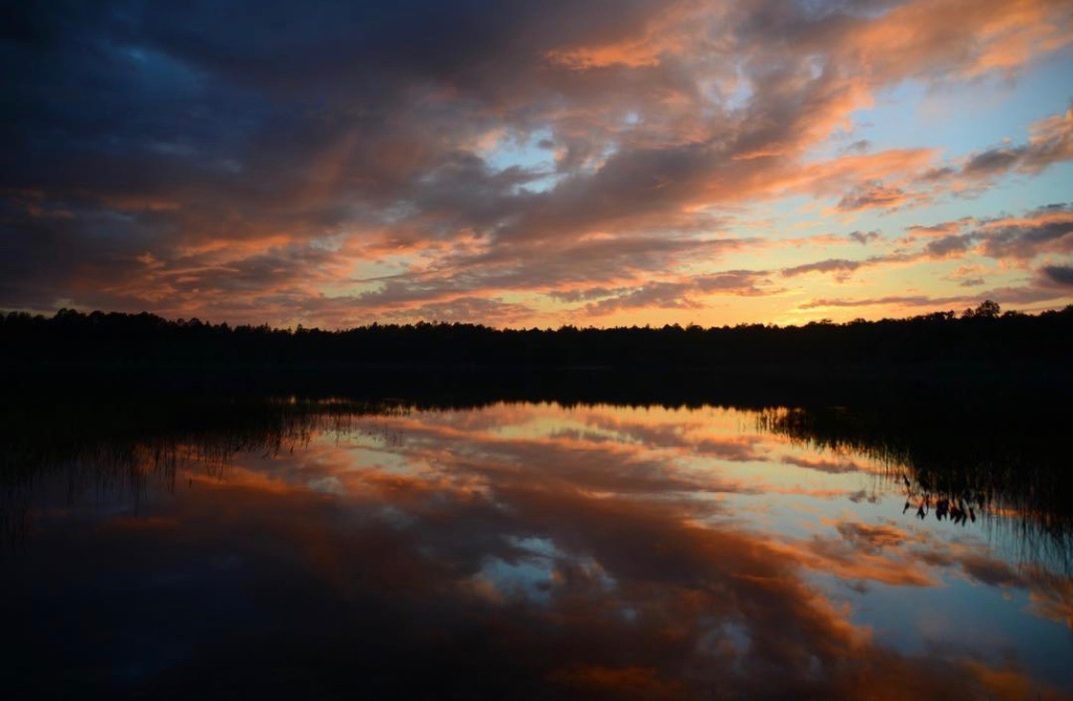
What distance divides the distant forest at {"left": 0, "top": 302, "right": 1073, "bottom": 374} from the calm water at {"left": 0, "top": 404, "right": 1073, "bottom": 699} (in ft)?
304

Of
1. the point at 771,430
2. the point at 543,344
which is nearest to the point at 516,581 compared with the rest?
the point at 771,430

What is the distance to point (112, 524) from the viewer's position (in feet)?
34.1

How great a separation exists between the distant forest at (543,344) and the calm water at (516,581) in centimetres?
9261

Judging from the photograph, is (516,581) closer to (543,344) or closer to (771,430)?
(771,430)

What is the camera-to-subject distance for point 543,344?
425 feet

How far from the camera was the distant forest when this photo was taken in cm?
9300

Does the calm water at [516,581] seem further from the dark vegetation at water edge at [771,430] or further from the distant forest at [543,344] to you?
the distant forest at [543,344]

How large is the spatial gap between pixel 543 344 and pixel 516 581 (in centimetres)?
12146

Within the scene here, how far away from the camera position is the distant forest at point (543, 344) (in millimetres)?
93000

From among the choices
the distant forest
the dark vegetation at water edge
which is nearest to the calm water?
the dark vegetation at water edge

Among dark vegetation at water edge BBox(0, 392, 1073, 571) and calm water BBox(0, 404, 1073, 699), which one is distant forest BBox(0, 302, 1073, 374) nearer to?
dark vegetation at water edge BBox(0, 392, 1073, 571)

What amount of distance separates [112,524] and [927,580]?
1200 centimetres

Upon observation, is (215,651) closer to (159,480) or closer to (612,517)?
(612,517)

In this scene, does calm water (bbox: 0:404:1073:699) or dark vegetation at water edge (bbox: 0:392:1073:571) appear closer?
calm water (bbox: 0:404:1073:699)
